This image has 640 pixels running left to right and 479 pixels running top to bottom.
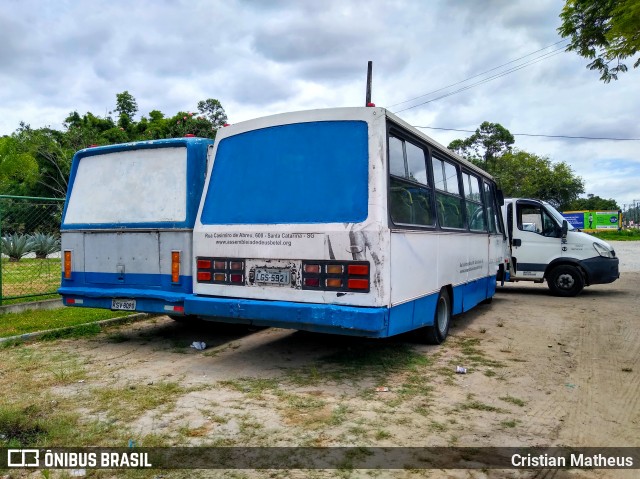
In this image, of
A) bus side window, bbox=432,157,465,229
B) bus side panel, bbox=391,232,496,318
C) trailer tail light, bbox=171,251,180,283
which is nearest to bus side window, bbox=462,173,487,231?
bus side panel, bbox=391,232,496,318

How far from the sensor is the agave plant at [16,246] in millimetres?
9188

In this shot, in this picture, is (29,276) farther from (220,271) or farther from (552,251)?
(552,251)

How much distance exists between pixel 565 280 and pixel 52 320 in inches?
410

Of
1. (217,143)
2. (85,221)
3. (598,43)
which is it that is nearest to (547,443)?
(217,143)

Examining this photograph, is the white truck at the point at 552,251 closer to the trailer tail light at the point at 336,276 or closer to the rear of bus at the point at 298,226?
the rear of bus at the point at 298,226

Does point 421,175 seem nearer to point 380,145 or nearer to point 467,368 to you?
point 380,145

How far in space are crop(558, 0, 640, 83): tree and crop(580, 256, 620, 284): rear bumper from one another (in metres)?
3.91

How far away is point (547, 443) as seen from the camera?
355 centimetres

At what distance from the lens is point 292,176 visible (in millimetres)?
5203

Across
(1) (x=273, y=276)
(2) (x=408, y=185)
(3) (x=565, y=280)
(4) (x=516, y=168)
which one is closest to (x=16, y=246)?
(1) (x=273, y=276)

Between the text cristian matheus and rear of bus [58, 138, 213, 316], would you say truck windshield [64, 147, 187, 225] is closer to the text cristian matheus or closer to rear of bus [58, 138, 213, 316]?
rear of bus [58, 138, 213, 316]

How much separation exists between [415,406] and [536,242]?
893 centimetres

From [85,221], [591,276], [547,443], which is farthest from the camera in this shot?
[591,276]

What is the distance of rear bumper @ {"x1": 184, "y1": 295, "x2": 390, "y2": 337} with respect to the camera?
14.9 feet
